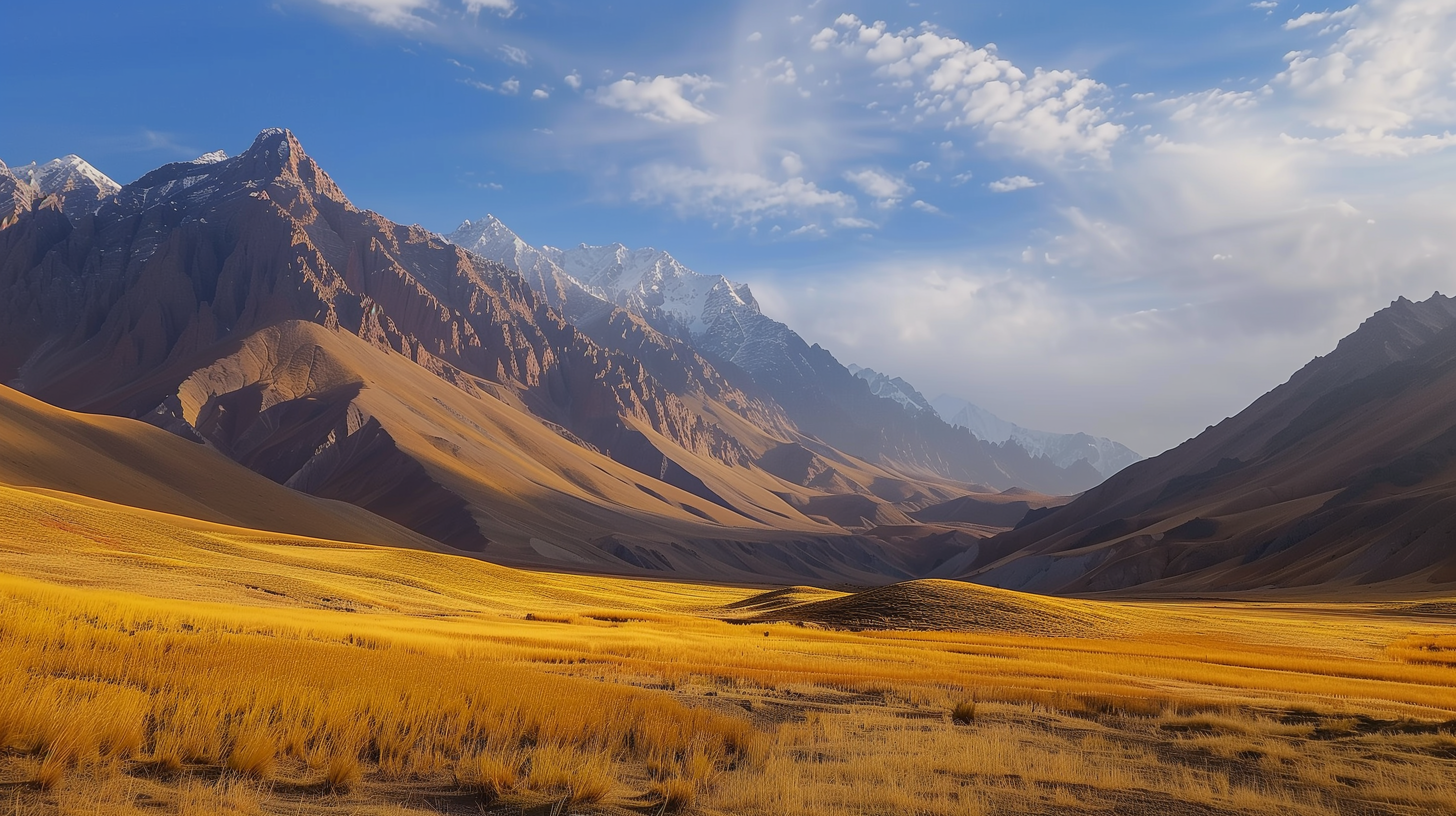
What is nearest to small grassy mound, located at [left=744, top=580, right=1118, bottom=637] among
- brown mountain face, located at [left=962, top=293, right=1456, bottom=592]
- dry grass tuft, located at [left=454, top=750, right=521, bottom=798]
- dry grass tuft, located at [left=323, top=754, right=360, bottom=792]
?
dry grass tuft, located at [left=454, top=750, right=521, bottom=798]

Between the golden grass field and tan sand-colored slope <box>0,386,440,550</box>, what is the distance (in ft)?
258

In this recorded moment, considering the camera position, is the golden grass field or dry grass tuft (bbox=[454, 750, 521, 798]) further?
dry grass tuft (bbox=[454, 750, 521, 798])

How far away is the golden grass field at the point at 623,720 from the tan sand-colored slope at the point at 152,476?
7852 centimetres

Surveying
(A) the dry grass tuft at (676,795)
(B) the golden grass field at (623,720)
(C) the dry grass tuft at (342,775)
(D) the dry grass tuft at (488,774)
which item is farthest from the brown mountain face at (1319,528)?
(C) the dry grass tuft at (342,775)

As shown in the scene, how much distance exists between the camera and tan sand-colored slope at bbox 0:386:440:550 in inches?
3967

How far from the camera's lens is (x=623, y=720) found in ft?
51.1

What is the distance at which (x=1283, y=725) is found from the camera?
63.3 feet

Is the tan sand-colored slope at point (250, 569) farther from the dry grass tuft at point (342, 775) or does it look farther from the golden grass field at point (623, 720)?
the dry grass tuft at point (342, 775)

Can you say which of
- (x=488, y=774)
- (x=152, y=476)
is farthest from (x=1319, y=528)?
(x=152, y=476)

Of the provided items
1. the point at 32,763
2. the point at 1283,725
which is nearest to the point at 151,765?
the point at 32,763

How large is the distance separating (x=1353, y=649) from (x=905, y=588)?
2366 cm

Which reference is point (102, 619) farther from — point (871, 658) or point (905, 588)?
point (905, 588)

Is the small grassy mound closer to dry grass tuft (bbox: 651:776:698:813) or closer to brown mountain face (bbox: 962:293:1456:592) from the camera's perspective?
dry grass tuft (bbox: 651:776:698:813)

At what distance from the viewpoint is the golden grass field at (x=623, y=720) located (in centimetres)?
1136
